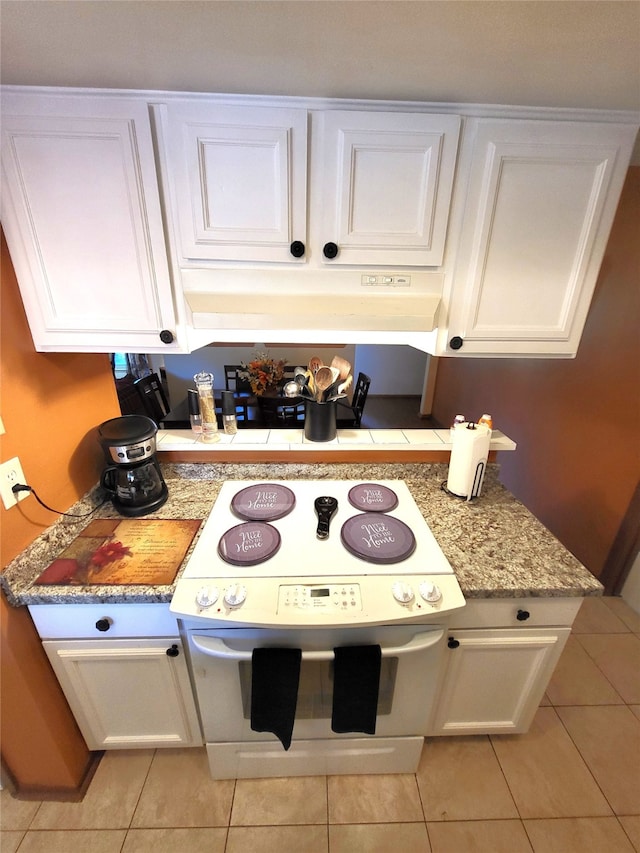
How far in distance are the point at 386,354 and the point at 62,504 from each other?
4.97 metres

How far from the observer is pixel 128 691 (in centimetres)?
116

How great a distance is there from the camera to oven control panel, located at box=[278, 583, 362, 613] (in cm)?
95

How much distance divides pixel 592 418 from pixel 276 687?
213 centimetres

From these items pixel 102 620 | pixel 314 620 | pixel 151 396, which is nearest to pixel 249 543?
pixel 314 620

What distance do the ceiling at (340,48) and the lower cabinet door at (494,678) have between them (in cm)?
149

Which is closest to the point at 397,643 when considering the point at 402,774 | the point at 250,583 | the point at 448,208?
the point at 250,583

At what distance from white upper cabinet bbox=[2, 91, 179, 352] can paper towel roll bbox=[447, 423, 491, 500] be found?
1.10 m

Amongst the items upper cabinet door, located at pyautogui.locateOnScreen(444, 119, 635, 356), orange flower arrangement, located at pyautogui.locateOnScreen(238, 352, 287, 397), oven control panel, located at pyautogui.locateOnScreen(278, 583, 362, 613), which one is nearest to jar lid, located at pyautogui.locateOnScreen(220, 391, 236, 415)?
oven control panel, located at pyautogui.locateOnScreen(278, 583, 362, 613)

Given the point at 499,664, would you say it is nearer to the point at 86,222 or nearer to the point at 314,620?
the point at 314,620

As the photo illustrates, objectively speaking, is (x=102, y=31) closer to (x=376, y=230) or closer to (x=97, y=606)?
(x=376, y=230)

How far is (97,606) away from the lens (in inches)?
39.8

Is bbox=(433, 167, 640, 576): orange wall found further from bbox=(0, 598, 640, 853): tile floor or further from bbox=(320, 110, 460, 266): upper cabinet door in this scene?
bbox=(320, 110, 460, 266): upper cabinet door

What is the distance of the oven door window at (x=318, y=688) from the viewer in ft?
3.47

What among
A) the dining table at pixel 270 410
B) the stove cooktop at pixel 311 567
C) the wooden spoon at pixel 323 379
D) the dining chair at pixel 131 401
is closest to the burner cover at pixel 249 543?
the stove cooktop at pixel 311 567
